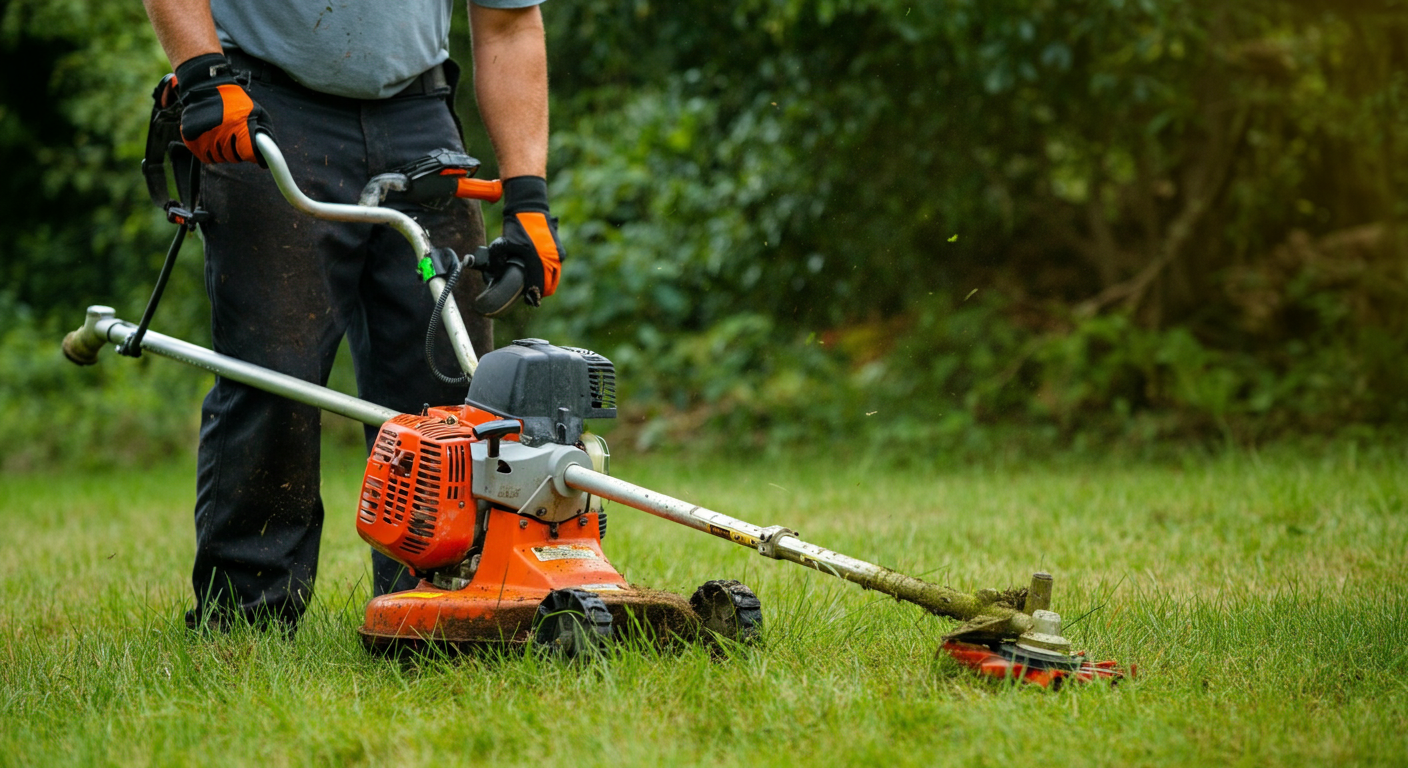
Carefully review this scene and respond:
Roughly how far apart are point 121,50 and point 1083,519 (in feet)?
28.7

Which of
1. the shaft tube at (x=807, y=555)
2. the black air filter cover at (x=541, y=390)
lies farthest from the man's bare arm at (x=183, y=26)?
the shaft tube at (x=807, y=555)

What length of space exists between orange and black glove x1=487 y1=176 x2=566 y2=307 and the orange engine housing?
40 cm

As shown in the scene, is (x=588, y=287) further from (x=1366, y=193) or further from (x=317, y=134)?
(x=317, y=134)

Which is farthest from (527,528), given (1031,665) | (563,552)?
(1031,665)

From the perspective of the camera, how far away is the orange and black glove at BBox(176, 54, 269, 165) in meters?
2.53

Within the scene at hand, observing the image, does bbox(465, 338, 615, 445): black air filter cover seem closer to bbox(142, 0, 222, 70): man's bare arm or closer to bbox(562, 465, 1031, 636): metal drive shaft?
bbox(562, 465, 1031, 636): metal drive shaft

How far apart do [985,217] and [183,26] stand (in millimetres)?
5298

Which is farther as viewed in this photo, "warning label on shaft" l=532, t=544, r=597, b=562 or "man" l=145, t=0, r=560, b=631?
"man" l=145, t=0, r=560, b=631

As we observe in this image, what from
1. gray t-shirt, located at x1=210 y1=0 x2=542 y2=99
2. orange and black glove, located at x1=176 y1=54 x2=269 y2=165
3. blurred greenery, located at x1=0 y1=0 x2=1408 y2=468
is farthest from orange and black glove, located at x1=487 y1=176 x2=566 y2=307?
blurred greenery, located at x1=0 y1=0 x2=1408 y2=468

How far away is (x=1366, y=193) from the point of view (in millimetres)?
7215

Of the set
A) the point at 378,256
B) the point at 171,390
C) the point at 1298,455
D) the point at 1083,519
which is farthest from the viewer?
the point at 171,390

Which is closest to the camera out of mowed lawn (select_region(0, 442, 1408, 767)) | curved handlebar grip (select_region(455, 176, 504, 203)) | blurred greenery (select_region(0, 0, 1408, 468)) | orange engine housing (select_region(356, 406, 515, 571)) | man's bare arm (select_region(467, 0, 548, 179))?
mowed lawn (select_region(0, 442, 1408, 767))

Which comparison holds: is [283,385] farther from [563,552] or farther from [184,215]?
[563,552]

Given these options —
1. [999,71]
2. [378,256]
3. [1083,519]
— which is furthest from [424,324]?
[999,71]
